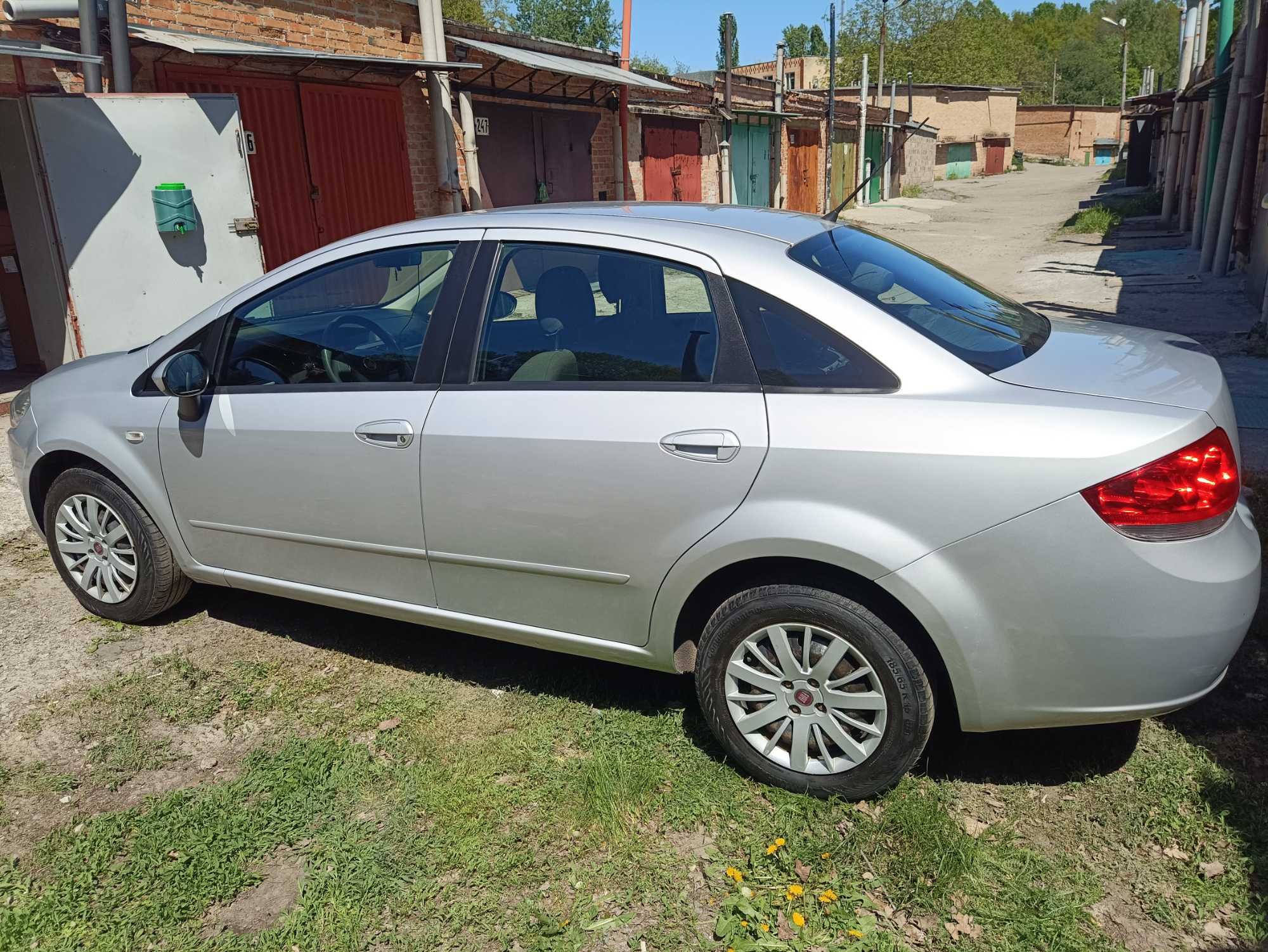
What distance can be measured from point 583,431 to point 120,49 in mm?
6258

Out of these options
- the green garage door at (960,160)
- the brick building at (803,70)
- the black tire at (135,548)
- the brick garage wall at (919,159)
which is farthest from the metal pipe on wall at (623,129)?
the green garage door at (960,160)

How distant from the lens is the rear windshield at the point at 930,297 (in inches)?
112

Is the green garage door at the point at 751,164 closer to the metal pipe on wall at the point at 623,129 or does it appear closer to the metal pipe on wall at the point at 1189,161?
the metal pipe on wall at the point at 623,129

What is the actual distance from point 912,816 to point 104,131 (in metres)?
7.15

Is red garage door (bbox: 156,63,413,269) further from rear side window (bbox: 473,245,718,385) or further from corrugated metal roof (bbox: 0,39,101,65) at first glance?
rear side window (bbox: 473,245,718,385)

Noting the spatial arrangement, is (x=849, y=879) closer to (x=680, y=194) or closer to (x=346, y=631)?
(x=346, y=631)

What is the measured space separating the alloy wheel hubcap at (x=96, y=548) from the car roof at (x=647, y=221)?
164 cm

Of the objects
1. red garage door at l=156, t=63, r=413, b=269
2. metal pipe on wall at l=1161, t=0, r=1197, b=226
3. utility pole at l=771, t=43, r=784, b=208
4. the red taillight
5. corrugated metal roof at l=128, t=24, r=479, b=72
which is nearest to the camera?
the red taillight

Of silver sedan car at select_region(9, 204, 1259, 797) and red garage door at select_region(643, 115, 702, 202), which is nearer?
silver sedan car at select_region(9, 204, 1259, 797)

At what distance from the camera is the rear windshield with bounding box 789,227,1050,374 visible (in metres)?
2.84

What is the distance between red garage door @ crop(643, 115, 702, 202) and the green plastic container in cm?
1082

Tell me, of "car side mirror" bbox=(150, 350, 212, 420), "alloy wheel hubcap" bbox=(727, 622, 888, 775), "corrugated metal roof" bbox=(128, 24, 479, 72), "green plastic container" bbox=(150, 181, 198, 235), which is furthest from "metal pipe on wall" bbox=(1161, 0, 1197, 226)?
"car side mirror" bbox=(150, 350, 212, 420)

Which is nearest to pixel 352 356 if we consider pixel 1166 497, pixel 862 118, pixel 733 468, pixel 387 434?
pixel 387 434

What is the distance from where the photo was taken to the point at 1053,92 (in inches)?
3627
